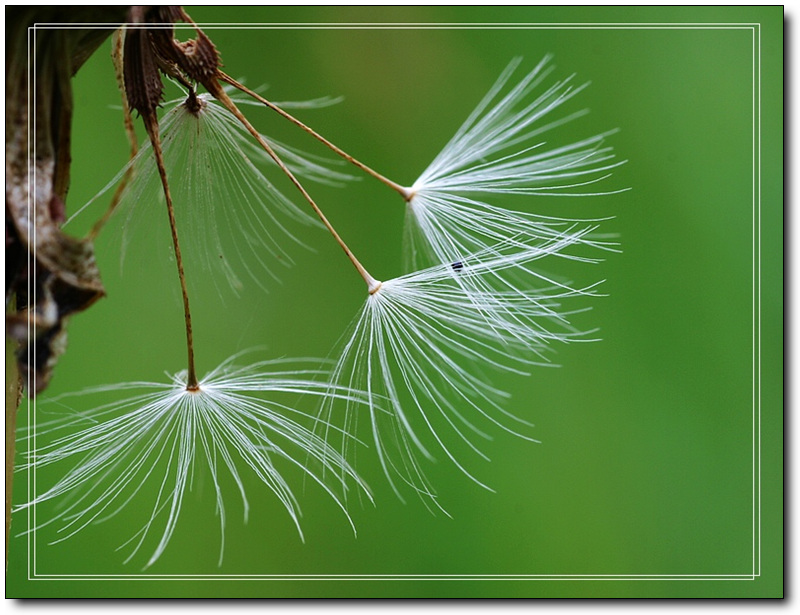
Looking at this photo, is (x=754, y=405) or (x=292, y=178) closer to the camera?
(x=292, y=178)

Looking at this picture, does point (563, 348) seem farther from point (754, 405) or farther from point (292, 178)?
point (292, 178)

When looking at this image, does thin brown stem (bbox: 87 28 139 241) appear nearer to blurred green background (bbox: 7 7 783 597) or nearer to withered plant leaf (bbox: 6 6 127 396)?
withered plant leaf (bbox: 6 6 127 396)

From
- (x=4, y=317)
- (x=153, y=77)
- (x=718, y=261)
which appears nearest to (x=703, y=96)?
(x=718, y=261)

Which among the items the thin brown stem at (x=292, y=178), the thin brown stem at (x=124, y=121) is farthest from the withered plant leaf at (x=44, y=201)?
the thin brown stem at (x=292, y=178)

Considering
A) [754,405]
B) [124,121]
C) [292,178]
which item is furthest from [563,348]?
[124,121]

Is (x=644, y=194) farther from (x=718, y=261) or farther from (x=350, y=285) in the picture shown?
(x=350, y=285)

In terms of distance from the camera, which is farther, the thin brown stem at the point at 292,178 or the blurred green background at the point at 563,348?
the blurred green background at the point at 563,348

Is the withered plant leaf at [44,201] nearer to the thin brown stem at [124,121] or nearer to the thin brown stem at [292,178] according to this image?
A: the thin brown stem at [124,121]

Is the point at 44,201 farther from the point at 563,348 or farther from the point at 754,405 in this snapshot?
the point at 754,405

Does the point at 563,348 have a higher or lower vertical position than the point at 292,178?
lower
